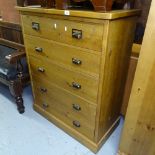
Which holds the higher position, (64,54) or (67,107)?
(64,54)

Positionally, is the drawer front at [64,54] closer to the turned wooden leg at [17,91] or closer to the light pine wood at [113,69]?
the light pine wood at [113,69]

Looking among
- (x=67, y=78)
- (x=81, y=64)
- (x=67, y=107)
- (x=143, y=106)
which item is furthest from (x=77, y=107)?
(x=143, y=106)

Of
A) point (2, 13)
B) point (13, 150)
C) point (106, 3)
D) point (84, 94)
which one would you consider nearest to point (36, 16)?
point (106, 3)

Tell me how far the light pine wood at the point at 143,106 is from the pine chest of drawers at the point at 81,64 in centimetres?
19

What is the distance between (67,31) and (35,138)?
106 centimetres

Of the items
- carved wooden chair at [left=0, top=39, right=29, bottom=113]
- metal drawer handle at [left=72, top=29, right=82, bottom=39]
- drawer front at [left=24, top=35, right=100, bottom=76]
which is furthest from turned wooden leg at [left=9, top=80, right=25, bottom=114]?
metal drawer handle at [left=72, top=29, right=82, bottom=39]

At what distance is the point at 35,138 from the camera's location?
1.58 m

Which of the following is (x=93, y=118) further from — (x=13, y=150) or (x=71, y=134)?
(x=13, y=150)

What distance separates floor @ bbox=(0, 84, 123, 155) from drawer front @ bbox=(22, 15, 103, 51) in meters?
0.93

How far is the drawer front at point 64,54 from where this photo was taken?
1079 millimetres

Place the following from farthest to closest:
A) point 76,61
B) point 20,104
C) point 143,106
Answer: point 20,104 → point 76,61 → point 143,106

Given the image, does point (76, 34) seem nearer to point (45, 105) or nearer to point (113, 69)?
point (113, 69)

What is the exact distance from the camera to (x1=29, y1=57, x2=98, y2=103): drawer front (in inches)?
46.3

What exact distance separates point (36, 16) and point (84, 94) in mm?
701
